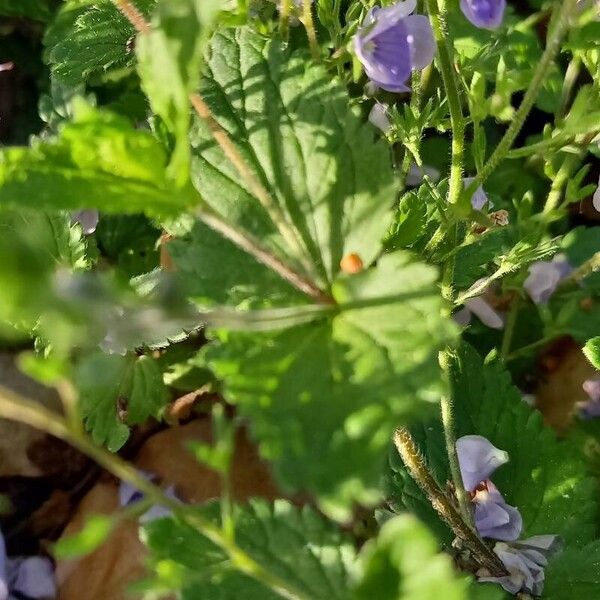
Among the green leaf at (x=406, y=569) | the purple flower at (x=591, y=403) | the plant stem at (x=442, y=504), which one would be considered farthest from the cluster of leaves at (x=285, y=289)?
the purple flower at (x=591, y=403)

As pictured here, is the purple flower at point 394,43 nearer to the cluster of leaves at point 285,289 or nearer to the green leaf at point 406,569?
the cluster of leaves at point 285,289

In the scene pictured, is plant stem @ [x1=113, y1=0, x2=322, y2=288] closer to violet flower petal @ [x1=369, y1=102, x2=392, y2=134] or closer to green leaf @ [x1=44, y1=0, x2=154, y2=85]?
violet flower petal @ [x1=369, y1=102, x2=392, y2=134]

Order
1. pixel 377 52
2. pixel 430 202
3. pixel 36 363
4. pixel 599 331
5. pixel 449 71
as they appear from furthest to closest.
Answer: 1. pixel 599 331
2. pixel 430 202
3. pixel 377 52
4. pixel 449 71
5. pixel 36 363

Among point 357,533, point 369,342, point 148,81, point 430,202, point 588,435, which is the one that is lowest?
point 588,435

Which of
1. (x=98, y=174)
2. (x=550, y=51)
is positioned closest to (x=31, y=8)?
(x=98, y=174)

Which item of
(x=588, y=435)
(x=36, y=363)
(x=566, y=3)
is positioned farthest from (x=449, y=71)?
(x=588, y=435)

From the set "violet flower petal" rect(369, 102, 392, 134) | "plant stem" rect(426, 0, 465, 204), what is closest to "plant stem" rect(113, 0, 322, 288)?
"plant stem" rect(426, 0, 465, 204)

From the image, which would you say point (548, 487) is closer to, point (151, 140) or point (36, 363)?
point (151, 140)

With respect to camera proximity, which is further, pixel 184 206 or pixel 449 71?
pixel 449 71
